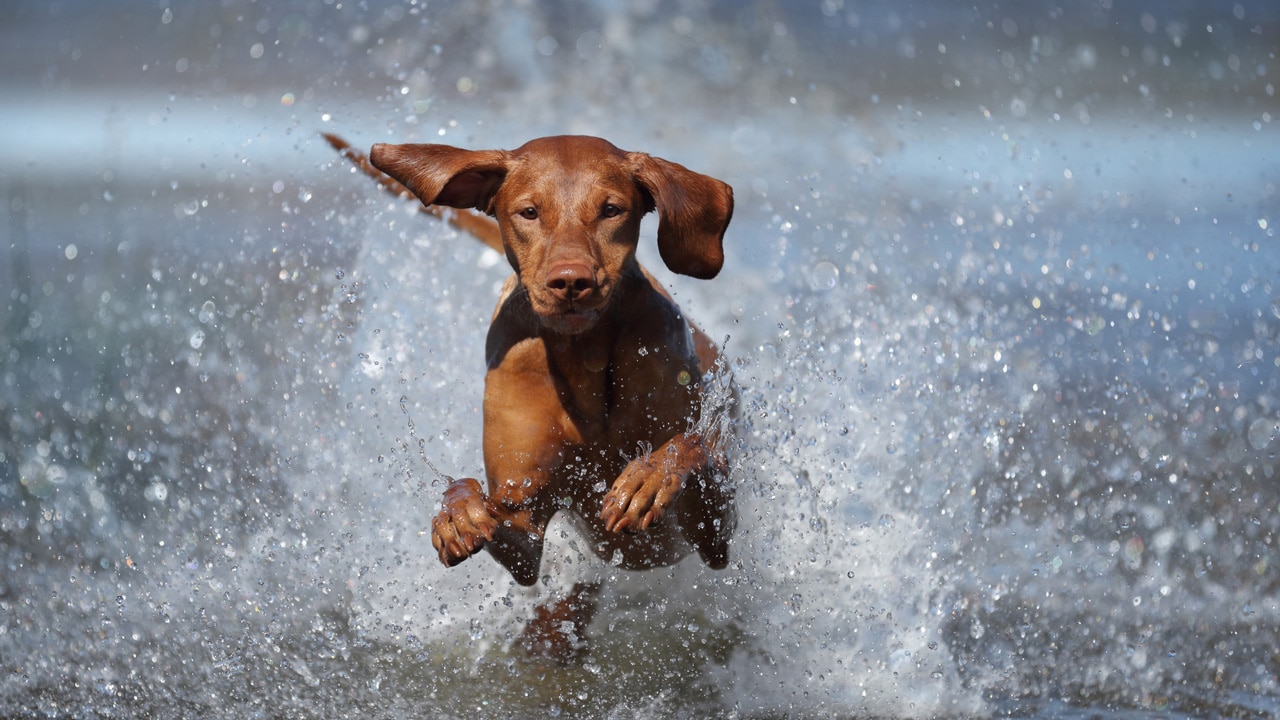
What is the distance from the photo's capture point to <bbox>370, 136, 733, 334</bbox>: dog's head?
255cm

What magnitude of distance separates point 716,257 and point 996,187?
2787mm

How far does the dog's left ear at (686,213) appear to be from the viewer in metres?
2.73

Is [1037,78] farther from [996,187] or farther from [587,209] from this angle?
[587,209]

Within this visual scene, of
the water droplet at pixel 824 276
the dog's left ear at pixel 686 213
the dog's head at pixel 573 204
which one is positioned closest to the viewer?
the dog's head at pixel 573 204

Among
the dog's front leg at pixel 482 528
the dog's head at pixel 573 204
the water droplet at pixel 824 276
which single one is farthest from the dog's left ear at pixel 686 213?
the water droplet at pixel 824 276

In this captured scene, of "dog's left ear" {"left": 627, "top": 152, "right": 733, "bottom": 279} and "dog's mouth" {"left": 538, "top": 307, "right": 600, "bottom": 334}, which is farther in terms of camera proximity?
"dog's left ear" {"left": 627, "top": 152, "right": 733, "bottom": 279}

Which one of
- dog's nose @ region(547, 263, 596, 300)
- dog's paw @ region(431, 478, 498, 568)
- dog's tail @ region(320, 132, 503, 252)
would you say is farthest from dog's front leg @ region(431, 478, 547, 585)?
dog's tail @ region(320, 132, 503, 252)

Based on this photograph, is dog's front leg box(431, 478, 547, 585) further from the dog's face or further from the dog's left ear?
the dog's left ear

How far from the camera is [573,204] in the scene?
262 cm

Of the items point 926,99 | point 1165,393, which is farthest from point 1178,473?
point 926,99

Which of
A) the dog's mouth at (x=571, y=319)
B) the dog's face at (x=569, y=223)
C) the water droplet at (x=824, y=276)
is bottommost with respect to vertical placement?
the dog's mouth at (x=571, y=319)

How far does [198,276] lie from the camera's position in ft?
16.9

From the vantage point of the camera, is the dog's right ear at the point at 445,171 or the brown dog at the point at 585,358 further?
the dog's right ear at the point at 445,171

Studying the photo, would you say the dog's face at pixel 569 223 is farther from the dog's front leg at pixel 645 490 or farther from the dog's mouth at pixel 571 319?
the dog's front leg at pixel 645 490
